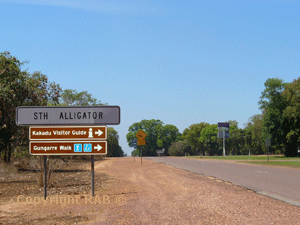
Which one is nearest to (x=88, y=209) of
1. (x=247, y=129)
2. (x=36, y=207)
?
(x=36, y=207)

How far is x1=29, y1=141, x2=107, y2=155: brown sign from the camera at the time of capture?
33.2 ft

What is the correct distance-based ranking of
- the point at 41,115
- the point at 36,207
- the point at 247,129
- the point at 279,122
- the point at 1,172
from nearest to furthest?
the point at 36,207 < the point at 41,115 < the point at 1,172 < the point at 279,122 < the point at 247,129

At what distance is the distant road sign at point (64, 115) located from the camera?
10.1 metres

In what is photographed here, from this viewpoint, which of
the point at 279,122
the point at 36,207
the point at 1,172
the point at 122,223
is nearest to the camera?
the point at 122,223

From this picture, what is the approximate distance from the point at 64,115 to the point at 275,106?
61.0 m

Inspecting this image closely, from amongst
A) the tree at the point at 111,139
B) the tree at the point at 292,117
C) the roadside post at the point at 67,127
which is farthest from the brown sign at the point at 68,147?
the tree at the point at 111,139

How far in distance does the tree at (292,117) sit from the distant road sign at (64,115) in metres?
51.3

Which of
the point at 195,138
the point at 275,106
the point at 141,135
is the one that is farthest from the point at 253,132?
the point at 141,135

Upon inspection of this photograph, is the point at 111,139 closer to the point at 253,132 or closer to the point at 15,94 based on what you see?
the point at 253,132

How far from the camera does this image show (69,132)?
33.4 feet

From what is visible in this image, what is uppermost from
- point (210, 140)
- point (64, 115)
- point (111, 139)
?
point (64, 115)

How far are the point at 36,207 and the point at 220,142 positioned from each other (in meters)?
118

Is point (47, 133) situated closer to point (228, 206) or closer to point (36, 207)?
point (36, 207)

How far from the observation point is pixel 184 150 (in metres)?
134
